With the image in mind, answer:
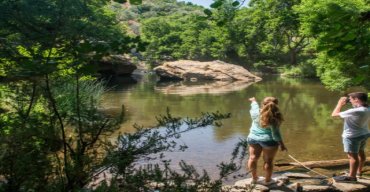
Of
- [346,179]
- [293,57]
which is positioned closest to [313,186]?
[346,179]

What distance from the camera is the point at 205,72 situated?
3981 centimetres

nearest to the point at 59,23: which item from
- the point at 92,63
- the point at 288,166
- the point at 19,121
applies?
the point at 92,63

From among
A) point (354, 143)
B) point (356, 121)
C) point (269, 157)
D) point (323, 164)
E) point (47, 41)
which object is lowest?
point (323, 164)

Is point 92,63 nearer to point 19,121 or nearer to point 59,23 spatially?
point 59,23

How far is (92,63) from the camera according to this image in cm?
222

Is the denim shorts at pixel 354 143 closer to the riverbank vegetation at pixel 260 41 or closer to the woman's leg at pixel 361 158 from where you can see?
the woman's leg at pixel 361 158

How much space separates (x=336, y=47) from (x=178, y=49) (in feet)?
203

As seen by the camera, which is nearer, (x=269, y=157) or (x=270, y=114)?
(x=270, y=114)

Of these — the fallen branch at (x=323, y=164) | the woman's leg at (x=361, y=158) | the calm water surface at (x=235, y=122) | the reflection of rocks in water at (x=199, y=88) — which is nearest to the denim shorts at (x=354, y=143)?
the woman's leg at (x=361, y=158)

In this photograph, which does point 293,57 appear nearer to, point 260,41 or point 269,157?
point 260,41

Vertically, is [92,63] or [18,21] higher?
[18,21]

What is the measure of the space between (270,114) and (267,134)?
1.33 feet

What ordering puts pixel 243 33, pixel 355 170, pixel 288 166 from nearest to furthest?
pixel 355 170 → pixel 288 166 → pixel 243 33

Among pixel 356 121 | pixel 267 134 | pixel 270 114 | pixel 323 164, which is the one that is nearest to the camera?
pixel 270 114
